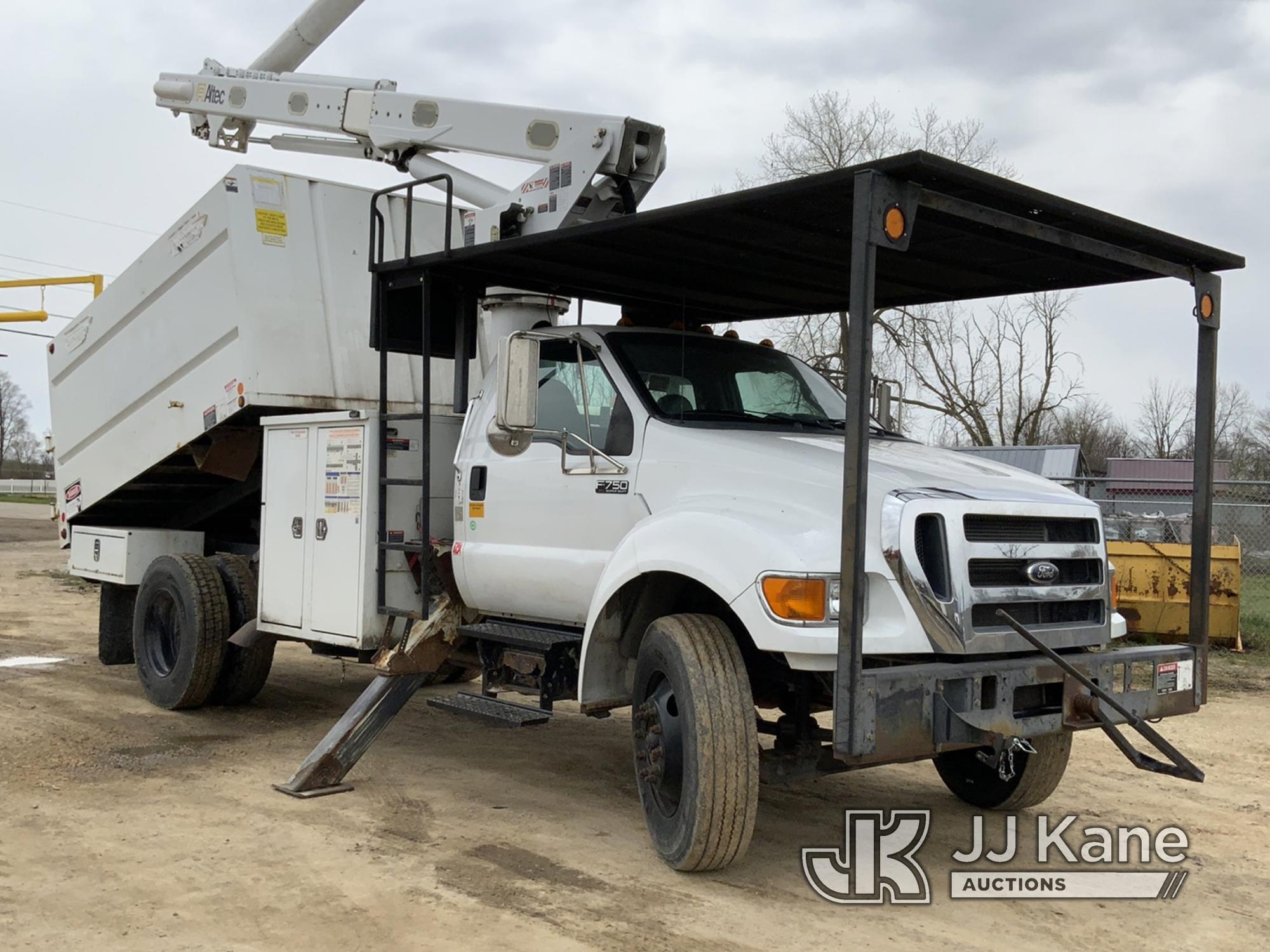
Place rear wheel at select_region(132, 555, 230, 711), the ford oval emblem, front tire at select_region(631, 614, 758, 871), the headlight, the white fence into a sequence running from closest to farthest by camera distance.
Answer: the headlight, front tire at select_region(631, 614, 758, 871), the ford oval emblem, rear wheel at select_region(132, 555, 230, 711), the white fence

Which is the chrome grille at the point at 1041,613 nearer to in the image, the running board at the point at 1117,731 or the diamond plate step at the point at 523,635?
the running board at the point at 1117,731

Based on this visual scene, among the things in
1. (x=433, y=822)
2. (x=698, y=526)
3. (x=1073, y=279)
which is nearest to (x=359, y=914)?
(x=433, y=822)

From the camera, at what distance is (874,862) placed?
5398 millimetres

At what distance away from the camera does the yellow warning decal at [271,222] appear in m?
7.81

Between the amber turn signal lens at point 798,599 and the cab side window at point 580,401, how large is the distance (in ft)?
4.32

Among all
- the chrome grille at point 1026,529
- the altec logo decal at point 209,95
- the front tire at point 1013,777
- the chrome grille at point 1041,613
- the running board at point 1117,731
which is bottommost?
the front tire at point 1013,777

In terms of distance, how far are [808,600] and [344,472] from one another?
333 cm

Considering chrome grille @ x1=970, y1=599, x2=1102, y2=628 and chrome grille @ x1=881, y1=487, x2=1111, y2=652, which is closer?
chrome grille @ x1=881, y1=487, x2=1111, y2=652

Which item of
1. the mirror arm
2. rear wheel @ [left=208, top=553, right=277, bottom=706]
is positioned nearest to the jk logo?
the mirror arm

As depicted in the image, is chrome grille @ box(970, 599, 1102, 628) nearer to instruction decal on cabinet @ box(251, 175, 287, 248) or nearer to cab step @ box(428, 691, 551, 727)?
cab step @ box(428, 691, 551, 727)

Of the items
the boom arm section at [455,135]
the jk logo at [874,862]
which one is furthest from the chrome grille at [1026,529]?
the boom arm section at [455,135]

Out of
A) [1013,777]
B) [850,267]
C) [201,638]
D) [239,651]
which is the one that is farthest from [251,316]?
[1013,777]

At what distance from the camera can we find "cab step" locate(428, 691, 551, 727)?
5.84m

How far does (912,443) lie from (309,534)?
11.4 ft
